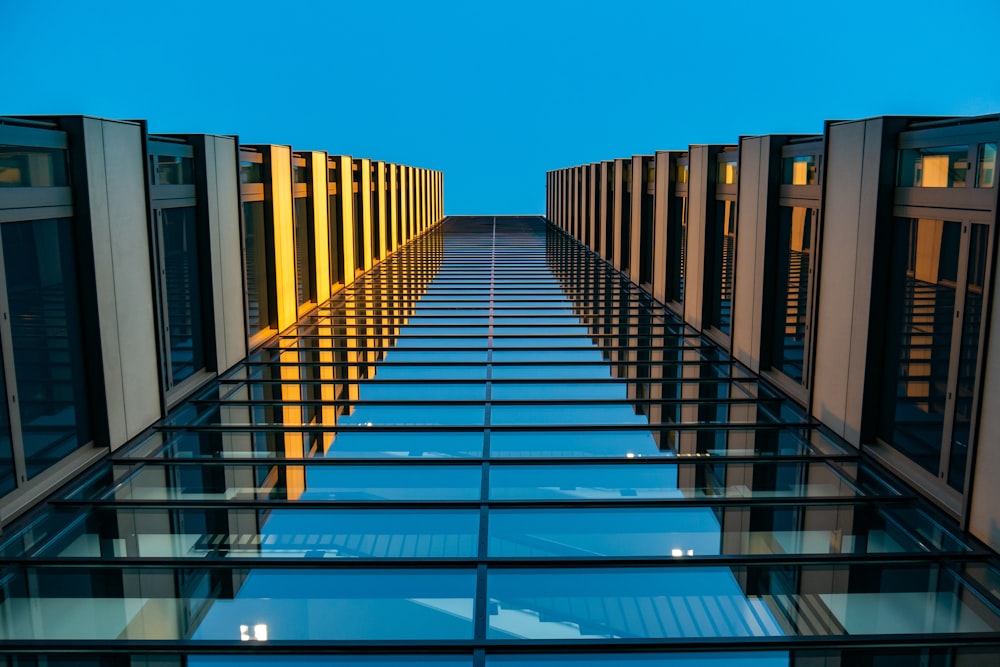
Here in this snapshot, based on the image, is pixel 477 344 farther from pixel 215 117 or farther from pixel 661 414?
pixel 215 117

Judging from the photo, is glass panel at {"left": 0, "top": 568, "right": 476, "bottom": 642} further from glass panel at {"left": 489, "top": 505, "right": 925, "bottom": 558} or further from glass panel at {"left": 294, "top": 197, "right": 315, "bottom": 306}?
glass panel at {"left": 294, "top": 197, "right": 315, "bottom": 306}

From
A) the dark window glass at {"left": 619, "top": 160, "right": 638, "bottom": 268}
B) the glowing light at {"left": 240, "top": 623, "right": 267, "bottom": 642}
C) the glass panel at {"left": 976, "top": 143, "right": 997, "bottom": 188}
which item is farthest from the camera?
the dark window glass at {"left": 619, "top": 160, "right": 638, "bottom": 268}

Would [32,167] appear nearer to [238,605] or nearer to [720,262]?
[238,605]

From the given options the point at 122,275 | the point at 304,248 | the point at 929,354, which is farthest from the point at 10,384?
the point at 929,354

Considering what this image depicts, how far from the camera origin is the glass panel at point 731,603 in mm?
6004

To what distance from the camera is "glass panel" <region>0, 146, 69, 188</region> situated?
8000 mm

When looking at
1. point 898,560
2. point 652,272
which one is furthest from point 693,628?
point 652,272

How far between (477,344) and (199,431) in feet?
18.6

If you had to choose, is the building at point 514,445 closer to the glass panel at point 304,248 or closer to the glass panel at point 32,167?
the glass panel at point 32,167

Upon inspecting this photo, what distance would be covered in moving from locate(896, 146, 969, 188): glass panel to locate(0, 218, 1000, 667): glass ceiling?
2.99 m

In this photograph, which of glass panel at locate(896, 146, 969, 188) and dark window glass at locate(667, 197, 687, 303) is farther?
dark window glass at locate(667, 197, 687, 303)

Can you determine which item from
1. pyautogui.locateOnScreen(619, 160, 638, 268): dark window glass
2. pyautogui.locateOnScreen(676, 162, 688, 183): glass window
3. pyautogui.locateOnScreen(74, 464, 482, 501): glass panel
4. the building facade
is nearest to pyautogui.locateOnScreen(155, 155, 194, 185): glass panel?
pyautogui.locateOnScreen(74, 464, 482, 501): glass panel

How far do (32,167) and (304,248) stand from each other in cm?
1042

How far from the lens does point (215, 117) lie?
4801 inches
